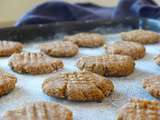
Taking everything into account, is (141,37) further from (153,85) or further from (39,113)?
(39,113)

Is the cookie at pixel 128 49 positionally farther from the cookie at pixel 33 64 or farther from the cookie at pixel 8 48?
the cookie at pixel 8 48

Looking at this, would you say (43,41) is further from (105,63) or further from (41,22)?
(105,63)

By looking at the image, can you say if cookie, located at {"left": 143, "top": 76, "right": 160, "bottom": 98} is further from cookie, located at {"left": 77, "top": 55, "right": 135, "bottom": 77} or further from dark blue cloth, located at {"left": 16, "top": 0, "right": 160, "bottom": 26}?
dark blue cloth, located at {"left": 16, "top": 0, "right": 160, "bottom": 26}

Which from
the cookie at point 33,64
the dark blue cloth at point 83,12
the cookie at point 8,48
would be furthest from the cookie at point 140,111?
the dark blue cloth at point 83,12

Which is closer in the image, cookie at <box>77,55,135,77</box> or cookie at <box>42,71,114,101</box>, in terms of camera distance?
cookie at <box>42,71,114,101</box>

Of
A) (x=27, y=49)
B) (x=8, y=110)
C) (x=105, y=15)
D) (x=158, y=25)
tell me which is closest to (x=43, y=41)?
(x=27, y=49)

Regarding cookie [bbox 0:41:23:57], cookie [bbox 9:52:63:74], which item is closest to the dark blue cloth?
cookie [bbox 0:41:23:57]
